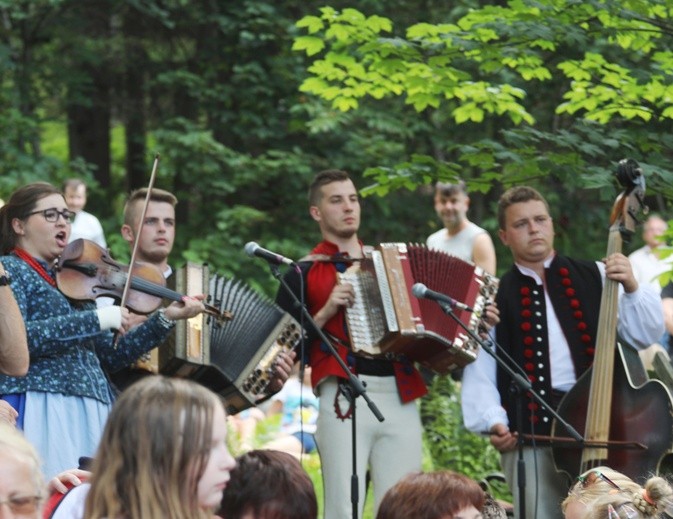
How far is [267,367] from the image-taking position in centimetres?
631

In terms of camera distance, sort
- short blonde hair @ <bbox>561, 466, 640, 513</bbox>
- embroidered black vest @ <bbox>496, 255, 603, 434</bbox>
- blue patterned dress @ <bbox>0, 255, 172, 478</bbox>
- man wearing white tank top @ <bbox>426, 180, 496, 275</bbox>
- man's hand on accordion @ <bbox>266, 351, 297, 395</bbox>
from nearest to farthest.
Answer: short blonde hair @ <bbox>561, 466, 640, 513</bbox>
blue patterned dress @ <bbox>0, 255, 172, 478</bbox>
man's hand on accordion @ <bbox>266, 351, 297, 395</bbox>
embroidered black vest @ <bbox>496, 255, 603, 434</bbox>
man wearing white tank top @ <bbox>426, 180, 496, 275</bbox>

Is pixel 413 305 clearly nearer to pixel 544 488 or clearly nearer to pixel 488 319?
pixel 488 319

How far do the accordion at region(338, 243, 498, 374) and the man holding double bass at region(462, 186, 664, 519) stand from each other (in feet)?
0.72

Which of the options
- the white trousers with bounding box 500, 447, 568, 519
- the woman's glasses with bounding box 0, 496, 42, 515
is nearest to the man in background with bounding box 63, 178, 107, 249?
the white trousers with bounding box 500, 447, 568, 519

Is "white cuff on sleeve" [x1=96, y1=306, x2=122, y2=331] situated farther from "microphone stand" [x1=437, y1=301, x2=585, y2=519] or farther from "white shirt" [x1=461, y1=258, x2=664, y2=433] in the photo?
"white shirt" [x1=461, y1=258, x2=664, y2=433]

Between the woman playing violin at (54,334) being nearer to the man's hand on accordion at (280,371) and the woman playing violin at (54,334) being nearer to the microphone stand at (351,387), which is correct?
the microphone stand at (351,387)

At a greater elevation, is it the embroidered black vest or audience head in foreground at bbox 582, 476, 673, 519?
the embroidered black vest

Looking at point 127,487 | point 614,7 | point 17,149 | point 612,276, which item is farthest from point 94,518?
point 17,149

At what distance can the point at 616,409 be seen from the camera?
6.11 metres

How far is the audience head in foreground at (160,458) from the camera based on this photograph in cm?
307

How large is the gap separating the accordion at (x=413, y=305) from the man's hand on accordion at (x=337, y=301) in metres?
0.04

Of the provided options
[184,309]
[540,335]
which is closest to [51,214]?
[184,309]

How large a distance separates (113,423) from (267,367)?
3.19 metres

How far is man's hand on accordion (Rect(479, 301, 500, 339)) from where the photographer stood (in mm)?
6316
